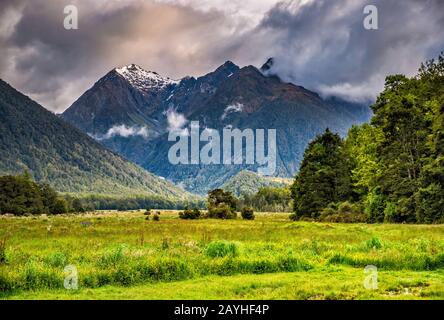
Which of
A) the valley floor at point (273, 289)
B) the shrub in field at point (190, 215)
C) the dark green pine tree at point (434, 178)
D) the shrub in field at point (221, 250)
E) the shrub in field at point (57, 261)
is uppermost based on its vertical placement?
the dark green pine tree at point (434, 178)

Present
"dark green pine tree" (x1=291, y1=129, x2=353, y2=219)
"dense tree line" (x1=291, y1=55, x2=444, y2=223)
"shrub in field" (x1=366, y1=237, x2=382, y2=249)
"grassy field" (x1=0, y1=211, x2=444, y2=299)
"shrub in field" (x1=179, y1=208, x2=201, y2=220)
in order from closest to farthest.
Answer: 1. "grassy field" (x1=0, y1=211, x2=444, y2=299)
2. "shrub in field" (x1=366, y1=237, x2=382, y2=249)
3. "dense tree line" (x1=291, y1=55, x2=444, y2=223)
4. "dark green pine tree" (x1=291, y1=129, x2=353, y2=219)
5. "shrub in field" (x1=179, y1=208, x2=201, y2=220)

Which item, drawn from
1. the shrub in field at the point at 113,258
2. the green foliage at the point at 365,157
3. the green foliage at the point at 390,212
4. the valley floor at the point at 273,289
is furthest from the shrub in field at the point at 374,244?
the green foliage at the point at 365,157

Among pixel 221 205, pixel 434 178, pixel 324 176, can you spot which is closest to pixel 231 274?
pixel 434 178

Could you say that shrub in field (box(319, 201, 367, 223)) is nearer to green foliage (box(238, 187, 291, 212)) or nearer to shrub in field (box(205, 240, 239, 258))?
shrub in field (box(205, 240, 239, 258))

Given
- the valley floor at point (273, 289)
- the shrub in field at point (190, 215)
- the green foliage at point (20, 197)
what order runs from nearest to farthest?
1. the valley floor at point (273, 289)
2. the shrub in field at point (190, 215)
3. the green foliage at point (20, 197)

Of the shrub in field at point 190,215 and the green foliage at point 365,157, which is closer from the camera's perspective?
the green foliage at point 365,157

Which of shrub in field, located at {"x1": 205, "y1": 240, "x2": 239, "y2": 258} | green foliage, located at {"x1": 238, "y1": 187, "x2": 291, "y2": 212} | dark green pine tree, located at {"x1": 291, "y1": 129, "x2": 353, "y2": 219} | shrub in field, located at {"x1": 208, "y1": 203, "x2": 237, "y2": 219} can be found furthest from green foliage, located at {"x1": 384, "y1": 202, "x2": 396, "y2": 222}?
green foliage, located at {"x1": 238, "y1": 187, "x2": 291, "y2": 212}

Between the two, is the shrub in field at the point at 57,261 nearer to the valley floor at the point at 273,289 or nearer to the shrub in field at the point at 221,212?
the valley floor at the point at 273,289

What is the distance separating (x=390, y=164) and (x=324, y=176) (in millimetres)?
12059

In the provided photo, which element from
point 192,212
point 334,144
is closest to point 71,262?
point 334,144

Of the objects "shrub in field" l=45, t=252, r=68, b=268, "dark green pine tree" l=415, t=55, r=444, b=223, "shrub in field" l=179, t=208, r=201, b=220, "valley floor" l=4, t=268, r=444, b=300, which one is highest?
"dark green pine tree" l=415, t=55, r=444, b=223

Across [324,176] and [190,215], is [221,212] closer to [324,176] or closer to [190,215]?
[190,215]

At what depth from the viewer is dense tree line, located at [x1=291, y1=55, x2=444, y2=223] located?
45.7 metres

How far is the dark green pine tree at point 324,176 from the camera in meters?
63.3
